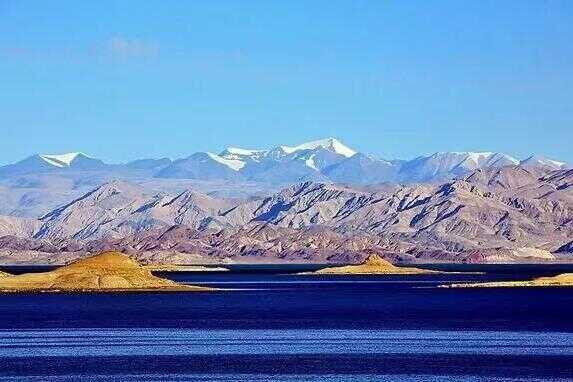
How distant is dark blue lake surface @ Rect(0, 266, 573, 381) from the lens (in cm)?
7888

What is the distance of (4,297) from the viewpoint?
195 m

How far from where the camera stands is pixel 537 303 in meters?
162

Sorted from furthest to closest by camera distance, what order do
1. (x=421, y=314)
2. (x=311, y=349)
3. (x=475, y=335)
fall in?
(x=421, y=314) < (x=475, y=335) < (x=311, y=349)

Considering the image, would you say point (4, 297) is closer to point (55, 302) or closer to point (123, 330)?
point (55, 302)

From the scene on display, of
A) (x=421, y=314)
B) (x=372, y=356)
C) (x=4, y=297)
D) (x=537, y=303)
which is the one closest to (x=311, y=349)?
(x=372, y=356)

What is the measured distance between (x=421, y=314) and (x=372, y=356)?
51116 mm

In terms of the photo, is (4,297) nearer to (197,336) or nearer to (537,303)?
(537,303)

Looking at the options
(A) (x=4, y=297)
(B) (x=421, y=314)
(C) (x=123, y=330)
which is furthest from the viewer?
(A) (x=4, y=297)

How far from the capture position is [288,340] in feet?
340

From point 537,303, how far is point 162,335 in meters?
65.6

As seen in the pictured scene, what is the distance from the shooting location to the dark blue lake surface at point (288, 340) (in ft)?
259

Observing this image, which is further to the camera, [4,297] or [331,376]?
[4,297]

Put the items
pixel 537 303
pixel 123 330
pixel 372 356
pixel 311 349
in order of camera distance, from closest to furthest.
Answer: pixel 372 356
pixel 311 349
pixel 123 330
pixel 537 303

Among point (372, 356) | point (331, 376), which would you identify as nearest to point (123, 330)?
point (372, 356)
